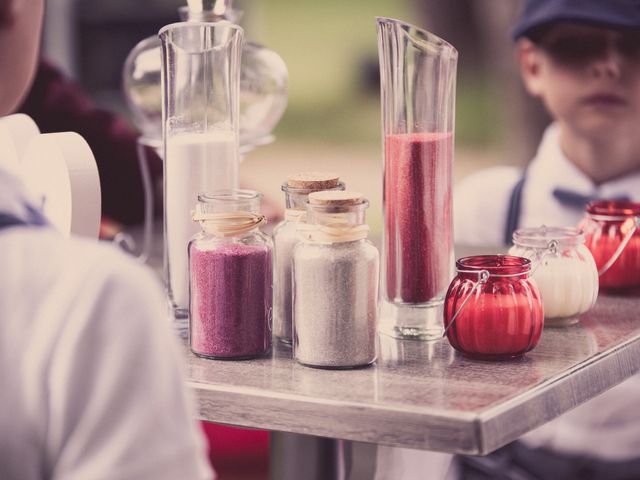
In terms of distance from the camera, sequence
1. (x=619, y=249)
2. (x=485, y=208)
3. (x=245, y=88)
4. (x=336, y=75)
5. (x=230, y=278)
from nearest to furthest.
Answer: (x=230, y=278) → (x=619, y=249) → (x=245, y=88) → (x=485, y=208) → (x=336, y=75)

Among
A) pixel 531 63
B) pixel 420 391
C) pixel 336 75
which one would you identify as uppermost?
pixel 336 75

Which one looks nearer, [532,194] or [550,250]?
[550,250]

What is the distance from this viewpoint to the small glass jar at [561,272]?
133 centimetres

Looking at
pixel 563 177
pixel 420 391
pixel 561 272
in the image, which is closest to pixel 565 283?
pixel 561 272

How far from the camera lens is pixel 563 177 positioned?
2215mm

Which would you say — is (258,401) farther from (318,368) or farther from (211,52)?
(211,52)

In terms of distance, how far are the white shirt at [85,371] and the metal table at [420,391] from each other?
37cm

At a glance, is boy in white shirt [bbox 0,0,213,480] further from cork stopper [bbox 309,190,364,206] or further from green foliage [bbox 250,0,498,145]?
green foliage [bbox 250,0,498,145]

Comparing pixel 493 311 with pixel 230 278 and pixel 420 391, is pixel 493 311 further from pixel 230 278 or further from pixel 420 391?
pixel 230 278

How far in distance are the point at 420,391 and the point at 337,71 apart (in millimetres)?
11951

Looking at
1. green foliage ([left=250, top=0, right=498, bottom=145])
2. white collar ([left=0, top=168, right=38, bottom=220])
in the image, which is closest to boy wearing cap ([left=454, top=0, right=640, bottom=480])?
white collar ([left=0, top=168, right=38, bottom=220])

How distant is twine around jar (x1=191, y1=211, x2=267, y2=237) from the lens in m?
1.19

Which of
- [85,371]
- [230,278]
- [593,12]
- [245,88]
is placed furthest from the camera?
[593,12]

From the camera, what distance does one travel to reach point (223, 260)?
1.19m
